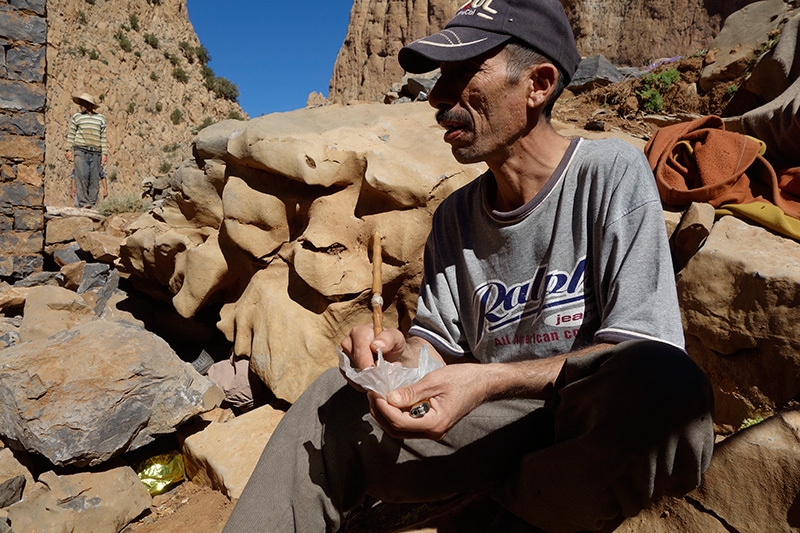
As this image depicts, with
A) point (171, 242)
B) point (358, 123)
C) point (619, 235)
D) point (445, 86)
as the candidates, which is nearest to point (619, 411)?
point (619, 235)

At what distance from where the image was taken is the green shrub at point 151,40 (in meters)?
22.9

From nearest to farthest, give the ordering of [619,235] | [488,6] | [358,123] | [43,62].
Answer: [619,235]
[488,6]
[358,123]
[43,62]

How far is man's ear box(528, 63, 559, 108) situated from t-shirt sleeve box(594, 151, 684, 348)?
335mm

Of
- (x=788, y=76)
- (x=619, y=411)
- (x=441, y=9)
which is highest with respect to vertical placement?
(x=441, y=9)

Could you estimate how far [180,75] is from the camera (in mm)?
23719

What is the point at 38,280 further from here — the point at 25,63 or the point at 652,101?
the point at 652,101

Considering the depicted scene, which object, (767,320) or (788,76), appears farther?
(788,76)

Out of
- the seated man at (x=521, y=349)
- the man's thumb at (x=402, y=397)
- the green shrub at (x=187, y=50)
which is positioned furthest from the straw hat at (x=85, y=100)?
A: the green shrub at (x=187, y=50)

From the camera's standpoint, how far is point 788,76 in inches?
127

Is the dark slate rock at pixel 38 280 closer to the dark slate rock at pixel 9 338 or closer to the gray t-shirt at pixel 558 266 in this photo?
the dark slate rock at pixel 9 338

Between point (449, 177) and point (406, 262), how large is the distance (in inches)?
21.6

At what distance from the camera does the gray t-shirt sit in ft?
4.25

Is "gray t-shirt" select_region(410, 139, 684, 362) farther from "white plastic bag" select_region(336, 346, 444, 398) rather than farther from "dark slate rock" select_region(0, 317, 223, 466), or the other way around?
"dark slate rock" select_region(0, 317, 223, 466)

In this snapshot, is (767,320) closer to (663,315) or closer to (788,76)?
(663,315)
